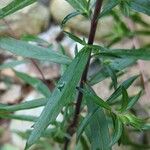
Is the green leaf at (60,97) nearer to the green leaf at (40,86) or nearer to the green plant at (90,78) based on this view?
the green plant at (90,78)

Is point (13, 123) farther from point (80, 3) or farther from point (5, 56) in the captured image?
point (80, 3)

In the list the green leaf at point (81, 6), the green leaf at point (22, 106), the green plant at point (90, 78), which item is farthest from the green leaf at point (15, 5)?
the green leaf at point (22, 106)

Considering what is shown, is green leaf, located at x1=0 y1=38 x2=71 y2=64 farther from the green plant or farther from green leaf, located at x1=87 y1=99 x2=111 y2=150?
green leaf, located at x1=87 y1=99 x2=111 y2=150

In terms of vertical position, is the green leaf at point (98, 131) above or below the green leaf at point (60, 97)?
below

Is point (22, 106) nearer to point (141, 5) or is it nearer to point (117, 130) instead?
point (117, 130)

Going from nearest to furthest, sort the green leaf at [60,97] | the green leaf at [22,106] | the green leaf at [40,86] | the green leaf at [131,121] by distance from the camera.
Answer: the green leaf at [60,97] < the green leaf at [131,121] < the green leaf at [22,106] < the green leaf at [40,86]

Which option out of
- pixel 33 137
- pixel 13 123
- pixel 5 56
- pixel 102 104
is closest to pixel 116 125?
pixel 102 104
